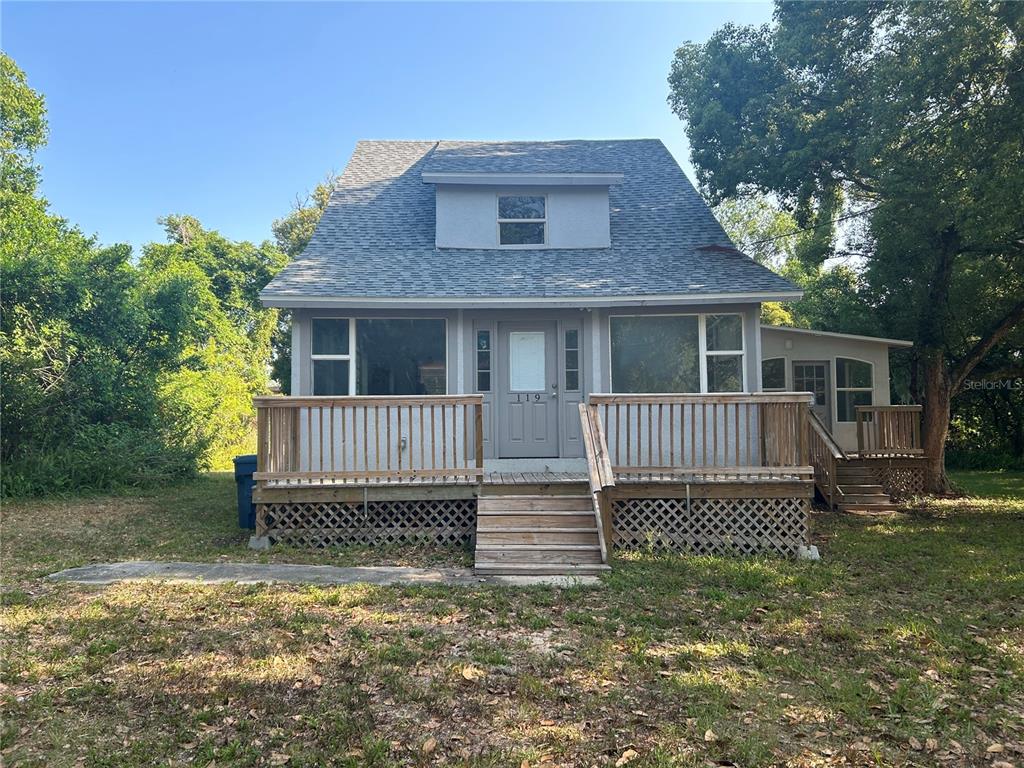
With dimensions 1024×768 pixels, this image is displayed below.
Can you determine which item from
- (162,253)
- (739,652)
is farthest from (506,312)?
(162,253)

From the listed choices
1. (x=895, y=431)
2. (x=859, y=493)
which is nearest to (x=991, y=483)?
(x=895, y=431)

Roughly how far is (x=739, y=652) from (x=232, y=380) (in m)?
15.3

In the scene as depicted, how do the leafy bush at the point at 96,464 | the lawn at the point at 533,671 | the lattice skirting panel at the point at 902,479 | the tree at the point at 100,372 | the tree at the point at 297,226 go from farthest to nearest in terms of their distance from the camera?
the tree at the point at 297,226 < the lattice skirting panel at the point at 902,479 < the tree at the point at 100,372 < the leafy bush at the point at 96,464 < the lawn at the point at 533,671

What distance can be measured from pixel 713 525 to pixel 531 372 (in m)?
3.37

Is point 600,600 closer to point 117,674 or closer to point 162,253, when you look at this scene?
point 117,674

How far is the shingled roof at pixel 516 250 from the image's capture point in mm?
7801

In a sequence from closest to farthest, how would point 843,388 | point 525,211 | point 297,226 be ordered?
point 525,211 → point 843,388 → point 297,226

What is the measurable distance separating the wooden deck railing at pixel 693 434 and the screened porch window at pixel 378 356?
2790mm

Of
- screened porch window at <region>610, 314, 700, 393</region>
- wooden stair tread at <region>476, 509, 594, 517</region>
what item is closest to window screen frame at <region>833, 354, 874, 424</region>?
screened porch window at <region>610, 314, 700, 393</region>

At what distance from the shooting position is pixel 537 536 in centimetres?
605

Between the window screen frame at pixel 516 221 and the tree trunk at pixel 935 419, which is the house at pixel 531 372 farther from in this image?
the tree trunk at pixel 935 419

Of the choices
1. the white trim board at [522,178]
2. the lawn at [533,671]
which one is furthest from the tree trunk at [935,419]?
the white trim board at [522,178]

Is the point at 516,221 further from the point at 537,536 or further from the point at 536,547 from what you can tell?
the point at 536,547

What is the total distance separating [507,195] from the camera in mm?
9383
